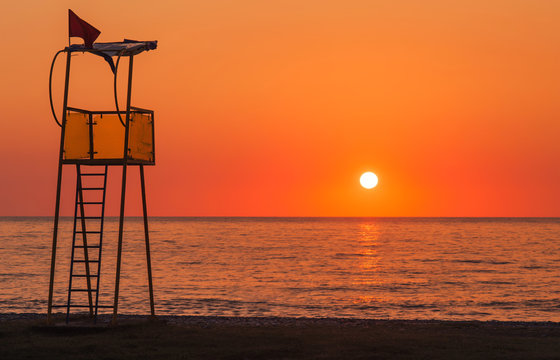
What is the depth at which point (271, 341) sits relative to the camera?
1576 centimetres

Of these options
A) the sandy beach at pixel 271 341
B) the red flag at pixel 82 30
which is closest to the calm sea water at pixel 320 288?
the sandy beach at pixel 271 341

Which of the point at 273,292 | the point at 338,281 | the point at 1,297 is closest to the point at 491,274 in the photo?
the point at 338,281

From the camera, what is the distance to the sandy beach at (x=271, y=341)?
14.3 meters

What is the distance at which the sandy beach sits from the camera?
14.3 m

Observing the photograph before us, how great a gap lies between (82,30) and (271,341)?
26.7ft

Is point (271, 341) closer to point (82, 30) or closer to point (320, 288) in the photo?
point (82, 30)

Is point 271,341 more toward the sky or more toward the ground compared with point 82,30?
more toward the ground

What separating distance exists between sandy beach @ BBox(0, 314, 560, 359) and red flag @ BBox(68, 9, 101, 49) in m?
6.51

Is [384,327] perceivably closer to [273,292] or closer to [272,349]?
[272,349]

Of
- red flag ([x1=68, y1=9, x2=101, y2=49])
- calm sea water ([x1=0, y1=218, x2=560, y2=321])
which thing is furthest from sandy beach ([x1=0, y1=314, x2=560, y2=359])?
calm sea water ([x1=0, y1=218, x2=560, y2=321])

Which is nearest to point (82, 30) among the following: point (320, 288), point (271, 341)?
point (271, 341)

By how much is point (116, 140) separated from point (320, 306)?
16.4 m

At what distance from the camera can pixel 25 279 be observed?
Answer: 1646 inches

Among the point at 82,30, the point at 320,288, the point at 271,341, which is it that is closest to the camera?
the point at 271,341
